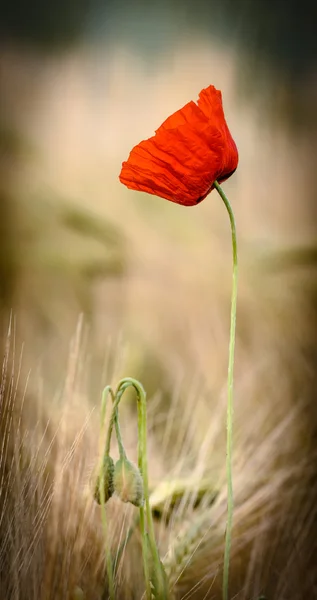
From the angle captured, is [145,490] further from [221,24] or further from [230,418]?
[221,24]

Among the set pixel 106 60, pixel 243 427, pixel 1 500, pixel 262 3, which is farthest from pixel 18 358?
pixel 262 3

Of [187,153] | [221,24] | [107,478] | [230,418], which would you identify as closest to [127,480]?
[107,478]

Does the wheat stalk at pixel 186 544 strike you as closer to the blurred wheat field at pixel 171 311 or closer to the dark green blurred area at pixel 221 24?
the blurred wheat field at pixel 171 311

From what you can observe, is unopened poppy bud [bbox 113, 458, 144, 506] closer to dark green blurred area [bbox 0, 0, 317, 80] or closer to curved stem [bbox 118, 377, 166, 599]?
curved stem [bbox 118, 377, 166, 599]

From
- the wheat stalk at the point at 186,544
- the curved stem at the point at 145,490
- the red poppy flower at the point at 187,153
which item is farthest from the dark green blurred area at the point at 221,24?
the wheat stalk at the point at 186,544

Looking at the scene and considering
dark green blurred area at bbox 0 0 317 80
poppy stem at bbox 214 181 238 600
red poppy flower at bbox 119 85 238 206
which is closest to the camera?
red poppy flower at bbox 119 85 238 206

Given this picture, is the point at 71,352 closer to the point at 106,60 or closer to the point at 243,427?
the point at 243,427

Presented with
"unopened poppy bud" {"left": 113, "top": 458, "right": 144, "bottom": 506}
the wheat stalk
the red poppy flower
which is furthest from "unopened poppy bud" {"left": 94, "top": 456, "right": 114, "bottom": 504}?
the red poppy flower
